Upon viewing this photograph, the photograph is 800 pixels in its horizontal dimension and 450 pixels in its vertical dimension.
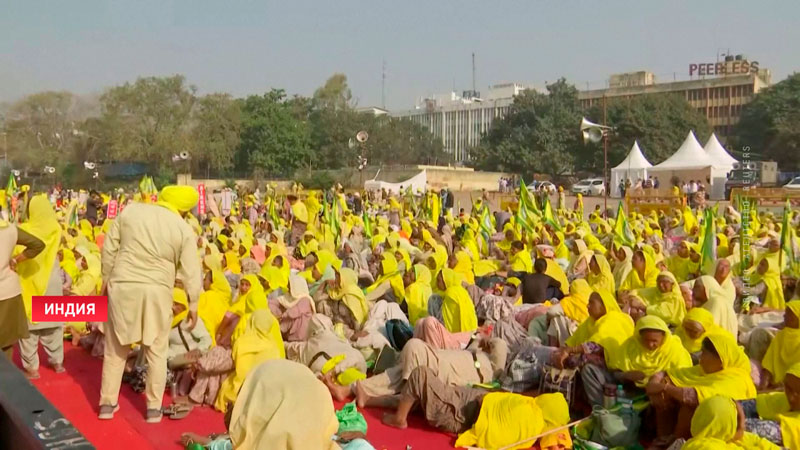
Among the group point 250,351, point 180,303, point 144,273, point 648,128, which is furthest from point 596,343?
point 648,128

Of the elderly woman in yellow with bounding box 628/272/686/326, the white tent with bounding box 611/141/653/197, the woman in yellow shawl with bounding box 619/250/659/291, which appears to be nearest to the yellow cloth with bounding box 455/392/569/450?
the elderly woman in yellow with bounding box 628/272/686/326

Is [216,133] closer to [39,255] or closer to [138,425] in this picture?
[39,255]

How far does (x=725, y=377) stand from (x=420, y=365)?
5.86ft

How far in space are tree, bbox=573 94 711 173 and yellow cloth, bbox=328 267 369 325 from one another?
33.4m

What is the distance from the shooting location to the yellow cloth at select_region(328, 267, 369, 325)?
6832mm

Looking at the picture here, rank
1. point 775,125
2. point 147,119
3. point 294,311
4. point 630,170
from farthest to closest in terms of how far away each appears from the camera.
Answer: point 775,125 → point 147,119 → point 630,170 → point 294,311

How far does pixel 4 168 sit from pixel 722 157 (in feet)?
76.0

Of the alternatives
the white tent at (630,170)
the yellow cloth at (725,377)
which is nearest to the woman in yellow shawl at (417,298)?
the yellow cloth at (725,377)

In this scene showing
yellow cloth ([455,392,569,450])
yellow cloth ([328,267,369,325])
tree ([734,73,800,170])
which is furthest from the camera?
tree ([734,73,800,170])

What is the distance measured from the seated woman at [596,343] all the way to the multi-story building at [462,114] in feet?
218

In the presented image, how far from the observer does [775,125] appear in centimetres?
3628

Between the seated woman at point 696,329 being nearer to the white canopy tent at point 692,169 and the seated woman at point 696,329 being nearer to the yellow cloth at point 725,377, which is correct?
the yellow cloth at point 725,377

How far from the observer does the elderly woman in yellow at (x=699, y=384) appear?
13.3 ft

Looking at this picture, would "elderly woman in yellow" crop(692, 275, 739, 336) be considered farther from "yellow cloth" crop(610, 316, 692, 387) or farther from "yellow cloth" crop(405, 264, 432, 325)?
"yellow cloth" crop(405, 264, 432, 325)
